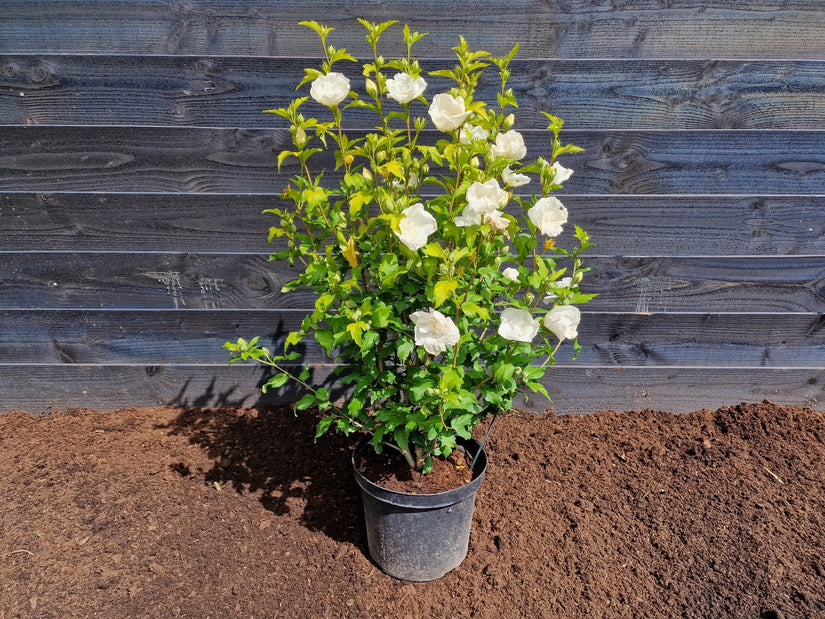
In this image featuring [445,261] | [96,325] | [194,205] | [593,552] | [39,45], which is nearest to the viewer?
[445,261]

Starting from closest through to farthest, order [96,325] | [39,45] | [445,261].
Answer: [445,261] < [39,45] < [96,325]

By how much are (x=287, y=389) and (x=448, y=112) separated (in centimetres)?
154

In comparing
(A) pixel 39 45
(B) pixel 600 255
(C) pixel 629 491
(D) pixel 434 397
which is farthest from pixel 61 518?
(B) pixel 600 255

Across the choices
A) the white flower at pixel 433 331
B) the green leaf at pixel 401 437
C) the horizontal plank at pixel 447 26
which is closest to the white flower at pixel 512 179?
the white flower at pixel 433 331

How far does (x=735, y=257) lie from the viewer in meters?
2.29

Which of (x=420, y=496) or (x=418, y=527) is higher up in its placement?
(x=420, y=496)

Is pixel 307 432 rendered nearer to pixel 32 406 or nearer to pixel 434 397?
pixel 434 397

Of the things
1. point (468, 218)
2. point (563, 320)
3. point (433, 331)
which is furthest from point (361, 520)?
point (468, 218)

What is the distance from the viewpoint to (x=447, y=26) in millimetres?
2059

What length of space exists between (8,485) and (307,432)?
3.59 ft

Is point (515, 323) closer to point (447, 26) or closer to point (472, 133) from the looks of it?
point (472, 133)

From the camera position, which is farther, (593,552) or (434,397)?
(593,552)

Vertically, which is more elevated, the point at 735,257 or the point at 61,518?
the point at 735,257

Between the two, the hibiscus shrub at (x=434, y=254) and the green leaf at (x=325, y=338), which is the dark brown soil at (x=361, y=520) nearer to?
the hibiscus shrub at (x=434, y=254)
